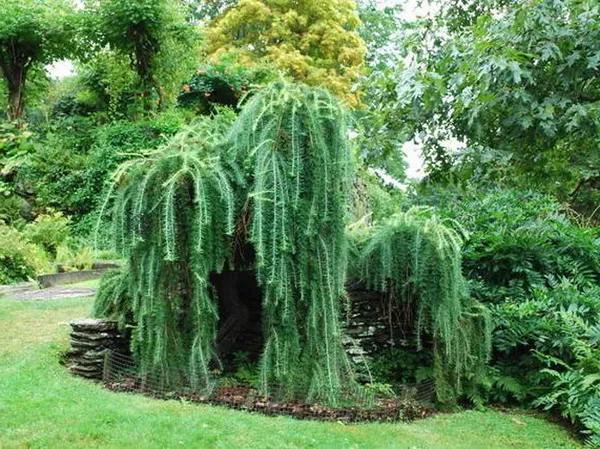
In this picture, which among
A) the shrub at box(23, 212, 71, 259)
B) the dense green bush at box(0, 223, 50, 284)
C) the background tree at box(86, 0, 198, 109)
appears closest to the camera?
the dense green bush at box(0, 223, 50, 284)

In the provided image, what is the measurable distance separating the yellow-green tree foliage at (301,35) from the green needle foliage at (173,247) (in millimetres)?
15247

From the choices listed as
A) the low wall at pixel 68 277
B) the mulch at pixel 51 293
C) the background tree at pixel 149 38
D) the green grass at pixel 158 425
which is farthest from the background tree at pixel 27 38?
the green grass at pixel 158 425

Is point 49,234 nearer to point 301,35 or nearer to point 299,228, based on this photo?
point 299,228

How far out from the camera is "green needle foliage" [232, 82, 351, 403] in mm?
4805

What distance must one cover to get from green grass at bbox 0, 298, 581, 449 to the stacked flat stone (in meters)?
0.14

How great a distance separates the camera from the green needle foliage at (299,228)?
480 cm

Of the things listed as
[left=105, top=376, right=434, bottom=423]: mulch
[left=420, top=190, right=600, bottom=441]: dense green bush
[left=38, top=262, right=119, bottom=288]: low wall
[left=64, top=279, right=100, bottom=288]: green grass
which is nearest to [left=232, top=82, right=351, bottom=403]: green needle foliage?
[left=105, top=376, right=434, bottom=423]: mulch

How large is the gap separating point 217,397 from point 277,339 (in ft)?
2.07

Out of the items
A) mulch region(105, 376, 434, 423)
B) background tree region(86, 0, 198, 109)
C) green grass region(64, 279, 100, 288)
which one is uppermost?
background tree region(86, 0, 198, 109)

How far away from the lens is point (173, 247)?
15.4ft

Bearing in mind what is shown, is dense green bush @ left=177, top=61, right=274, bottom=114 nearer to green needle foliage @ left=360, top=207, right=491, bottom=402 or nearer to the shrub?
the shrub

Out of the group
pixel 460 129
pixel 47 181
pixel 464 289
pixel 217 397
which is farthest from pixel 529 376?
pixel 47 181

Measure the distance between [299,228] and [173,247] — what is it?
96 cm

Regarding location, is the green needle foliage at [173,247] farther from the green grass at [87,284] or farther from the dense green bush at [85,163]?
the dense green bush at [85,163]
